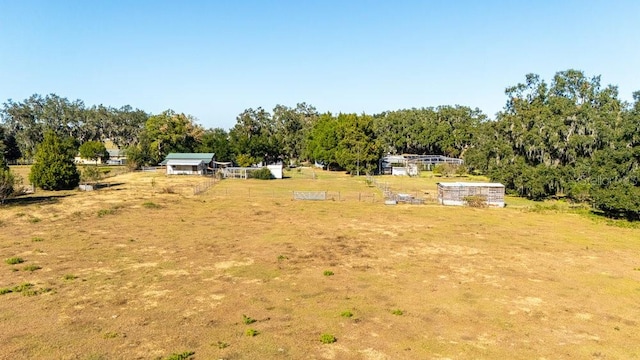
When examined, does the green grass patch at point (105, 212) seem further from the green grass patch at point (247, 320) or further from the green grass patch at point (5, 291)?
the green grass patch at point (247, 320)

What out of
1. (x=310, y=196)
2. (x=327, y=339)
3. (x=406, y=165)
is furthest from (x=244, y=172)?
(x=327, y=339)

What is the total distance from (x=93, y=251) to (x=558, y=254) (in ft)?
100

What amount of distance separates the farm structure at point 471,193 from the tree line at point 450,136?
9.29 metres

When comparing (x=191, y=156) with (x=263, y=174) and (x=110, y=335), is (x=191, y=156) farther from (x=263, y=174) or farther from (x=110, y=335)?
(x=110, y=335)

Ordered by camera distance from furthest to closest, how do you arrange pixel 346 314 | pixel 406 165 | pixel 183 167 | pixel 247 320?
pixel 406 165 < pixel 183 167 < pixel 346 314 < pixel 247 320

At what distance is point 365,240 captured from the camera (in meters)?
30.5

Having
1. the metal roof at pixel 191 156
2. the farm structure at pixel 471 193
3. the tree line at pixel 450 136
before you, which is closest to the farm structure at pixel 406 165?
the tree line at pixel 450 136

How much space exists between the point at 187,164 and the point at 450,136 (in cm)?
8202

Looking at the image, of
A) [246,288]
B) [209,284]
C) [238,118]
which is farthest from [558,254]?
[238,118]

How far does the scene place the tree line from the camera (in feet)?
148

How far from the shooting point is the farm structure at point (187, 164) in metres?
84.0

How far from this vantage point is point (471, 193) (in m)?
48.0

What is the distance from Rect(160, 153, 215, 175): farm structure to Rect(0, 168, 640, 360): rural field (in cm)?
4472

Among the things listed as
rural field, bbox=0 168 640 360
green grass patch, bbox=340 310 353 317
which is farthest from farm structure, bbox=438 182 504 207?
green grass patch, bbox=340 310 353 317
